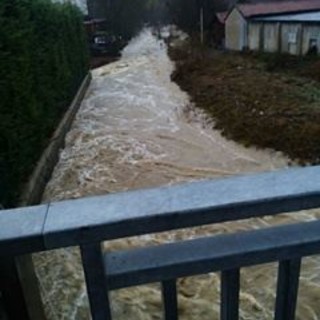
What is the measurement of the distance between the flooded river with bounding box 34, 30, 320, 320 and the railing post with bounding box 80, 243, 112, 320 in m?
2.96

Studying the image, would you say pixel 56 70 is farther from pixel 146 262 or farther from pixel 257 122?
pixel 146 262

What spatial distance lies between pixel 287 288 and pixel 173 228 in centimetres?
43

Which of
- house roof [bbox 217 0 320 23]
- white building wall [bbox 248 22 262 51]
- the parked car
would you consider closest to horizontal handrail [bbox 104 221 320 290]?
white building wall [bbox 248 22 262 51]

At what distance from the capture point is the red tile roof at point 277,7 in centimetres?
1966

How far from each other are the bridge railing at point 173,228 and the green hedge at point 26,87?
4.32 m

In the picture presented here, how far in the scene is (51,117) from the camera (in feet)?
27.6

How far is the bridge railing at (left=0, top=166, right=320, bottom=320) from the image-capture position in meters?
0.99

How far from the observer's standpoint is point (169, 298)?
117 cm

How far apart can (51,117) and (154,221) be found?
7.79 meters

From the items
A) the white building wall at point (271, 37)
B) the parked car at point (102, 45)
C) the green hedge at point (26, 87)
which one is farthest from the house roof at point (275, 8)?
the green hedge at point (26, 87)

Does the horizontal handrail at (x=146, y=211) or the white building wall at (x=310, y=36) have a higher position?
the horizontal handrail at (x=146, y=211)

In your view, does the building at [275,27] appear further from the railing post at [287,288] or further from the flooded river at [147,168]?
the railing post at [287,288]

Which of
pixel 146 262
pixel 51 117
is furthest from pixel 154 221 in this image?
pixel 51 117

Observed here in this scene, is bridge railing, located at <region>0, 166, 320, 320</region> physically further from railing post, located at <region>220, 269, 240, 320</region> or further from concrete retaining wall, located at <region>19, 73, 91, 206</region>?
concrete retaining wall, located at <region>19, 73, 91, 206</region>
